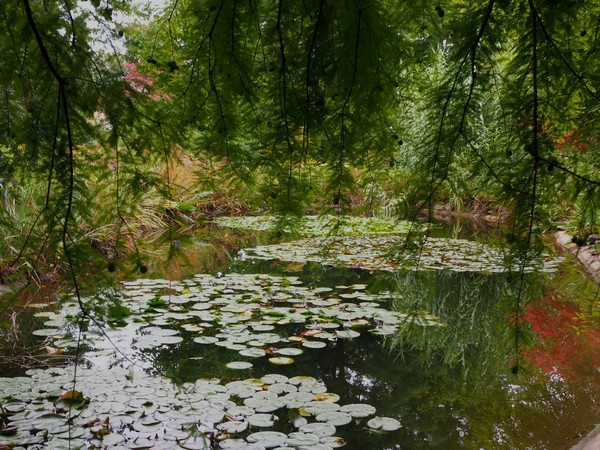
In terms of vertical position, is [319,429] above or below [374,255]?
below

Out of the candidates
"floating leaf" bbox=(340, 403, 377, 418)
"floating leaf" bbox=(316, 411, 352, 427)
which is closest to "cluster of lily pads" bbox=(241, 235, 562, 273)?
"floating leaf" bbox=(340, 403, 377, 418)

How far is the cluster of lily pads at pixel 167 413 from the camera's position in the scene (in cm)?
174

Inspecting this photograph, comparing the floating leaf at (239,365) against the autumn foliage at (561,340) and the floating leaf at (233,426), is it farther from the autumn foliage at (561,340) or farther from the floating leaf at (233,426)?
the autumn foliage at (561,340)

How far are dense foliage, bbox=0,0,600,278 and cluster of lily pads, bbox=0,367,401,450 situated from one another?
88 centimetres

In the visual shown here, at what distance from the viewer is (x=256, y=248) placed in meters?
6.09

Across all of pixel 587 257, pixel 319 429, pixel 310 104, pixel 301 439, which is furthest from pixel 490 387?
pixel 587 257

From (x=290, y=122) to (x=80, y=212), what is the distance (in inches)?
20.9

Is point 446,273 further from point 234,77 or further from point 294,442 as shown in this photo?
point 234,77

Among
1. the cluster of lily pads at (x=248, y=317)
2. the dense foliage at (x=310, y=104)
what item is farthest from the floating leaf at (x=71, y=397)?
the dense foliage at (x=310, y=104)

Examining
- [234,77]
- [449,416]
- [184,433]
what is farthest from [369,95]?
[449,416]

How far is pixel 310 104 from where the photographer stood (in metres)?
1.25

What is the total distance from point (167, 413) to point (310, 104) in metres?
1.32

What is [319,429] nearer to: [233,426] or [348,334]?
[233,426]

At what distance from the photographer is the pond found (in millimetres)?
1678
